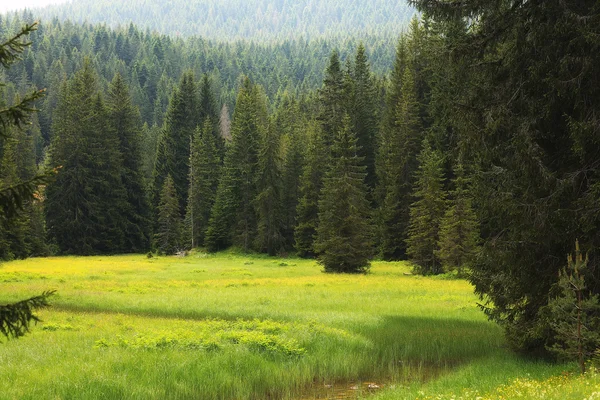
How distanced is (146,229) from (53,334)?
5477 cm

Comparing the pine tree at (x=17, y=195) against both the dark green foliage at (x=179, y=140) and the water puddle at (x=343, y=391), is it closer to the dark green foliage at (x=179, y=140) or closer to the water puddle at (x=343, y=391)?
the water puddle at (x=343, y=391)

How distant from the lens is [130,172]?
7106 centimetres

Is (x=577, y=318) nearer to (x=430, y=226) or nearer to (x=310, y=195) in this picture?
(x=430, y=226)

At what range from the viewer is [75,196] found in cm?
6312

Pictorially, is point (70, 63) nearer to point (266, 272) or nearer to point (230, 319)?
point (266, 272)

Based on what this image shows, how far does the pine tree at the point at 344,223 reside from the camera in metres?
38.8

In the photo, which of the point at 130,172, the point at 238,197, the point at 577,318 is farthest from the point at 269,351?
the point at 130,172

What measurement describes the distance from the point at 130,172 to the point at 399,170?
123 feet

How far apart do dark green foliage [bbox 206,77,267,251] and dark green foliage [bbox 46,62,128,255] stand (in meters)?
12.4

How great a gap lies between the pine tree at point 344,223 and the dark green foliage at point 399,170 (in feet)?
37.7

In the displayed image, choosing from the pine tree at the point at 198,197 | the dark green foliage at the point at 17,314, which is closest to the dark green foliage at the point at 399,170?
the pine tree at the point at 198,197

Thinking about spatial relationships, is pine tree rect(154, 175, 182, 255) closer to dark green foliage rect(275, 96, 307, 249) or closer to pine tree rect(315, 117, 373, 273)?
dark green foliage rect(275, 96, 307, 249)

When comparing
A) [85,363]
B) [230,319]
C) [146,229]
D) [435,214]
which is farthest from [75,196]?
[85,363]

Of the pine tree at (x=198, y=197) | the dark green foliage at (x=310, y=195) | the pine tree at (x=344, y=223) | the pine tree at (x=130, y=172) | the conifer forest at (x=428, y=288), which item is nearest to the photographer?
the conifer forest at (x=428, y=288)
